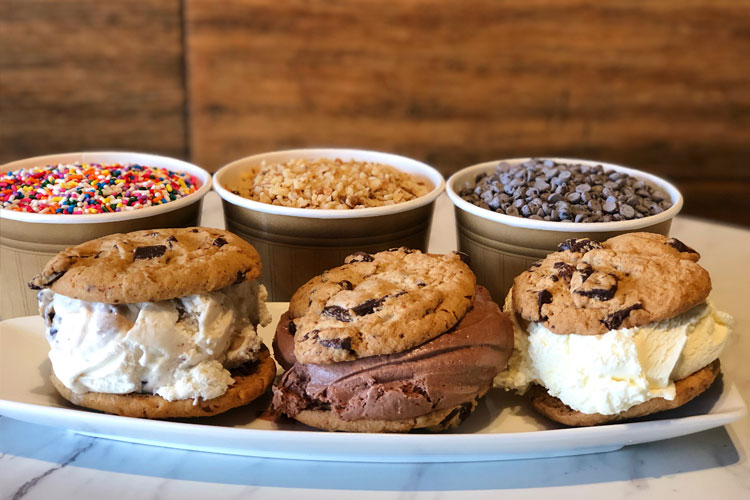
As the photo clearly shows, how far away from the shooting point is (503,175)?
2.00m

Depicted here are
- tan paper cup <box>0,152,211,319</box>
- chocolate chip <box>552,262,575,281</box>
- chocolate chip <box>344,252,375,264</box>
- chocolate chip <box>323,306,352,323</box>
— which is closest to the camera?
chocolate chip <box>323,306,352,323</box>

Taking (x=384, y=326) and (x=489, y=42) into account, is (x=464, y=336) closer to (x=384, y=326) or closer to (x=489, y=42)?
(x=384, y=326)

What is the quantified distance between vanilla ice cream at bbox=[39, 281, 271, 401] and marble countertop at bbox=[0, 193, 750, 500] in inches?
4.5

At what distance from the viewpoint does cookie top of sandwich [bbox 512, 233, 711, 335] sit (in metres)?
1.33

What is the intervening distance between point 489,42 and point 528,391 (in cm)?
254

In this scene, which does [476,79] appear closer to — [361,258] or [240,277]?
[361,258]

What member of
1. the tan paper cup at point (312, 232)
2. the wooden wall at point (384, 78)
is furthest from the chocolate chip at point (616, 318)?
the wooden wall at point (384, 78)

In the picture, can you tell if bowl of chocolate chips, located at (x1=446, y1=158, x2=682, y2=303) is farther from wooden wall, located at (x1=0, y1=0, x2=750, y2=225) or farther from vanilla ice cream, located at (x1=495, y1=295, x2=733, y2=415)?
wooden wall, located at (x1=0, y1=0, x2=750, y2=225)

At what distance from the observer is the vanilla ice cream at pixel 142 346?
4.34 feet

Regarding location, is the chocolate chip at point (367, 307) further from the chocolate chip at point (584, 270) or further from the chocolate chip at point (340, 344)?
the chocolate chip at point (584, 270)

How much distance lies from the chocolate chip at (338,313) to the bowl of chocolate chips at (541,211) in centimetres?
56

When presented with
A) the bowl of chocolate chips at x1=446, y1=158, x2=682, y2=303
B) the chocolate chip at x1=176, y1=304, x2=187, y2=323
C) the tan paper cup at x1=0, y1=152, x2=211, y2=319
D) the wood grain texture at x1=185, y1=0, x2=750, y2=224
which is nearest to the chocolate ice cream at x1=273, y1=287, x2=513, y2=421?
the chocolate chip at x1=176, y1=304, x2=187, y2=323

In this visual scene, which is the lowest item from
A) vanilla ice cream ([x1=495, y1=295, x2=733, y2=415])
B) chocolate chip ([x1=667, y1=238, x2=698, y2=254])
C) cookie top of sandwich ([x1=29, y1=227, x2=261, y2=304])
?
vanilla ice cream ([x1=495, y1=295, x2=733, y2=415])

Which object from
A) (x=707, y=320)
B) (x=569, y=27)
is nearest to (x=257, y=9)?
(x=569, y=27)
